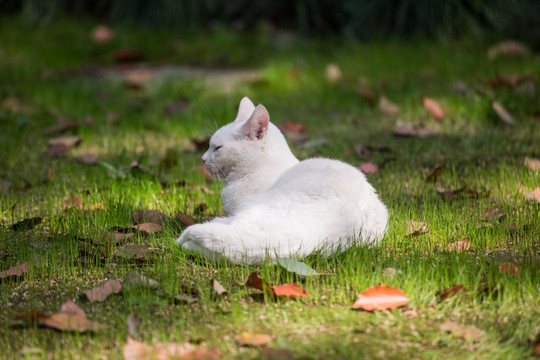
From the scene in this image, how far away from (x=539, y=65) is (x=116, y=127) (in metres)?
3.42

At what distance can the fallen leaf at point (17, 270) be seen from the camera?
253 centimetres

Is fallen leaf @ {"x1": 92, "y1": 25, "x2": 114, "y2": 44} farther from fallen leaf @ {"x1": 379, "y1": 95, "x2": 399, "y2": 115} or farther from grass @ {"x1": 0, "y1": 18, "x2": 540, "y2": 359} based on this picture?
fallen leaf @ {"x1": 379, "y1": 95, "x2": 399, "y2": 115}

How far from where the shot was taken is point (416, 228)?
9.52ft

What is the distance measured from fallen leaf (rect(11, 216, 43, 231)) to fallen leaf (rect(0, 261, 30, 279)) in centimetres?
50

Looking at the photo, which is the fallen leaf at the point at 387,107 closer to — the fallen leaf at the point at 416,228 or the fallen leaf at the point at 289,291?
the fallen leaf at the point at 416,228

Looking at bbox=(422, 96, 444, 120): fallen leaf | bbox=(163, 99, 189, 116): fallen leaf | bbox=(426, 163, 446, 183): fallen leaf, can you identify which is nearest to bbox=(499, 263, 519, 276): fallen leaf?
bbox=(426, 163, 446, 183): fallen leaf

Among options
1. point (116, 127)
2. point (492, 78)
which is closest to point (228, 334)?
point (116, 127)

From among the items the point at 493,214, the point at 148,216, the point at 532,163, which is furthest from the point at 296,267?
the point at 532,163

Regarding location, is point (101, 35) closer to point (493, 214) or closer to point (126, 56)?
point (126, 56)

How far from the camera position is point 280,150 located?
123 inches

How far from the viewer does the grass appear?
212 cm

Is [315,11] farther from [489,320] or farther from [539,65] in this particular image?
A: [489,320]

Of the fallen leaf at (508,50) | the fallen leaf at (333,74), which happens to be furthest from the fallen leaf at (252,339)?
the fallen leaf at (508,50)

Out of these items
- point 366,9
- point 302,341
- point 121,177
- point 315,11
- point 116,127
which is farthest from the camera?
point 315,11
